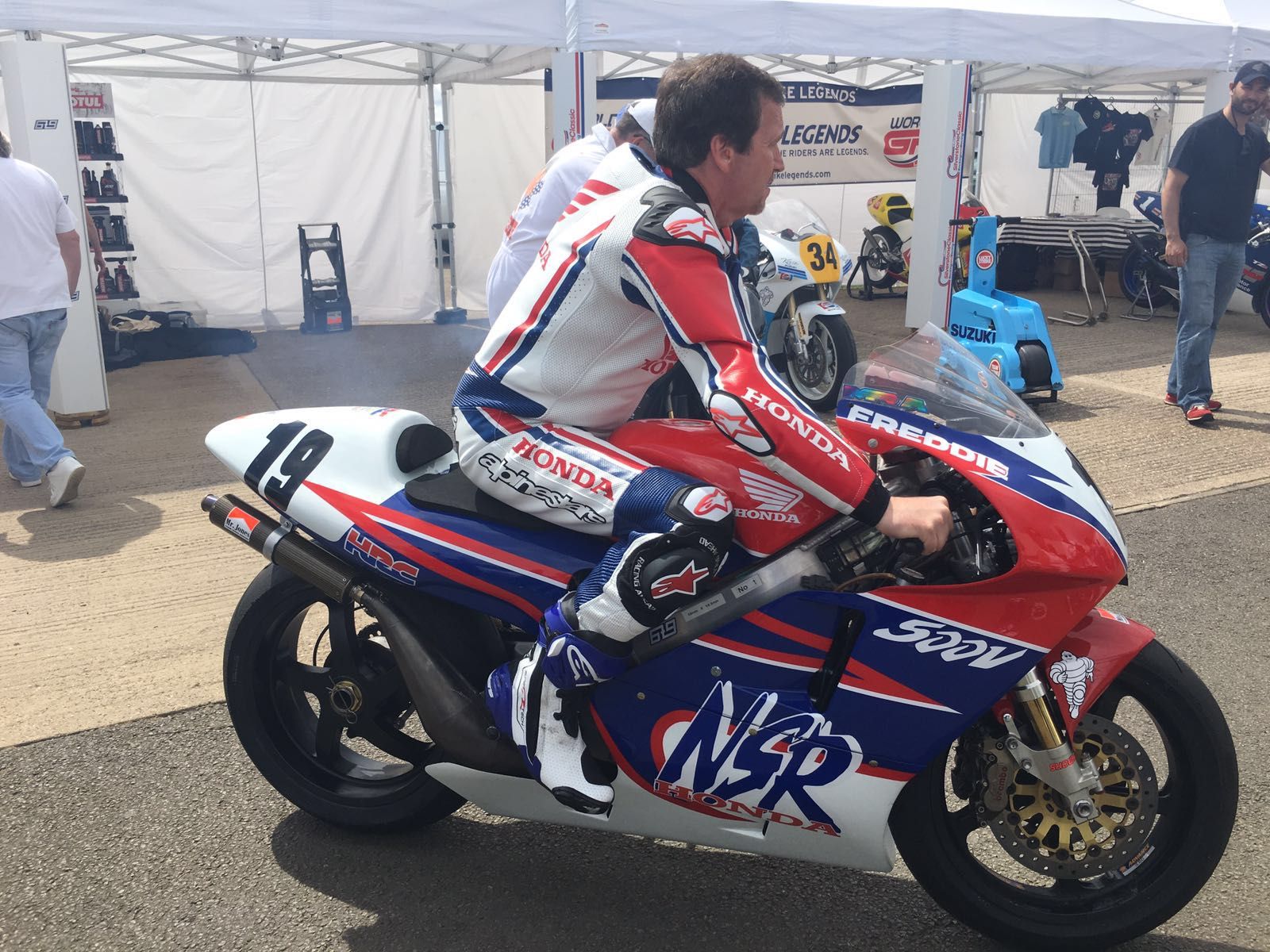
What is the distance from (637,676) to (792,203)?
6.52m

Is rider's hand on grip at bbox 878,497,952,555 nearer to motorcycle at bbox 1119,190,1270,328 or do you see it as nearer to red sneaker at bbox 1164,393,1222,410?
red sneaker at bbox 1164,393,1222,410

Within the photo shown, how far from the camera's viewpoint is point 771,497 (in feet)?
7.63

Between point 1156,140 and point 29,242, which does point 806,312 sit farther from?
point 1156,140

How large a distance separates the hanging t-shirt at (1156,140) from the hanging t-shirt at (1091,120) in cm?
145

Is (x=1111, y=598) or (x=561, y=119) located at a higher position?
(x=561, y=119)

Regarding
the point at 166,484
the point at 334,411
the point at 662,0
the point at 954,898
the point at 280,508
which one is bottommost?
the point at 166,484

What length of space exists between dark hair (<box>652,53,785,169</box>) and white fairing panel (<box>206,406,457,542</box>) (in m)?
0.90

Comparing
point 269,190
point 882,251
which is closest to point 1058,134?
point 882,251

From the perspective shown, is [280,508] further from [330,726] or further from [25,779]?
[25,779]

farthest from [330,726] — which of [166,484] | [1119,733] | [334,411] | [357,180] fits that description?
[357,180]

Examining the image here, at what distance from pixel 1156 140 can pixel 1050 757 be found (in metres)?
16.9

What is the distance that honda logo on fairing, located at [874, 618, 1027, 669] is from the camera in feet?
7.30

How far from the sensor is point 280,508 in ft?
9.12

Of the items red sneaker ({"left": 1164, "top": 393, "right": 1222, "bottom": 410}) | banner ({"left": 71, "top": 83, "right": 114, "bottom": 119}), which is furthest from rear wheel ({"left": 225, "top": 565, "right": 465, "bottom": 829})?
banner ({"left": 71, "top": 83, "right": 114, "bottom": 119})
